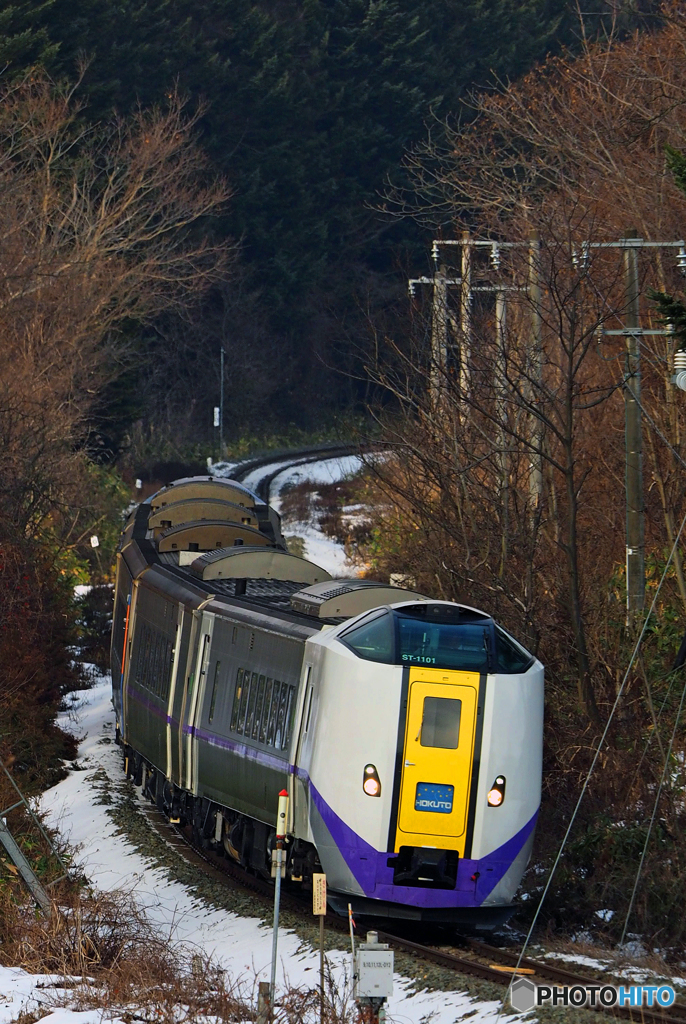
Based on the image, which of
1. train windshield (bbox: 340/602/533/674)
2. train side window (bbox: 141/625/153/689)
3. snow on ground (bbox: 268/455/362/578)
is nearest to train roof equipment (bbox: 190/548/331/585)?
train side window (bbox: 141/625/153/689)

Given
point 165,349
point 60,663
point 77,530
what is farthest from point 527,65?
point 60,663

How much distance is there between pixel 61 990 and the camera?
39.3 feet

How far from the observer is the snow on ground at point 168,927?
11.2 metres

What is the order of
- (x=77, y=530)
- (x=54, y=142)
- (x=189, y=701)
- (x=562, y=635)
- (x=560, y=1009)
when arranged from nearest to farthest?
(x=560, y=1009)
(x=189, y=701)
(x=562, y=635)
(x=77, y=530)
(x=54, y=142)

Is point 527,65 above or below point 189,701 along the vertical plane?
above

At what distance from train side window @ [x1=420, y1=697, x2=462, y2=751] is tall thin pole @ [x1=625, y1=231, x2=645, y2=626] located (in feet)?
19.2

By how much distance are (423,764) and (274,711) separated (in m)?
2.16

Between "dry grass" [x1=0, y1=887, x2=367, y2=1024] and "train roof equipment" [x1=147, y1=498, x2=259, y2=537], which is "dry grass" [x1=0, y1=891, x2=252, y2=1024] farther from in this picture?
"train roof equipment" [x1=147, y1=498, x2=259, y2=537]

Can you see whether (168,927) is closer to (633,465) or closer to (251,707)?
(251,707)

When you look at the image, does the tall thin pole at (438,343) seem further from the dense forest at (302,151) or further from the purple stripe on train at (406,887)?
the dense forest at (302,151)

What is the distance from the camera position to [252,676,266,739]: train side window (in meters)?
14.6

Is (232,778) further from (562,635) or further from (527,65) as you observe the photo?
(527,65)

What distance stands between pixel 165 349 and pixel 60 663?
44.0 metres

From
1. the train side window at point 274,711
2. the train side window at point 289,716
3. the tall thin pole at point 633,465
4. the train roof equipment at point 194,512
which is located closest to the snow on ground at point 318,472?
the train roof equipment at point 194,512
